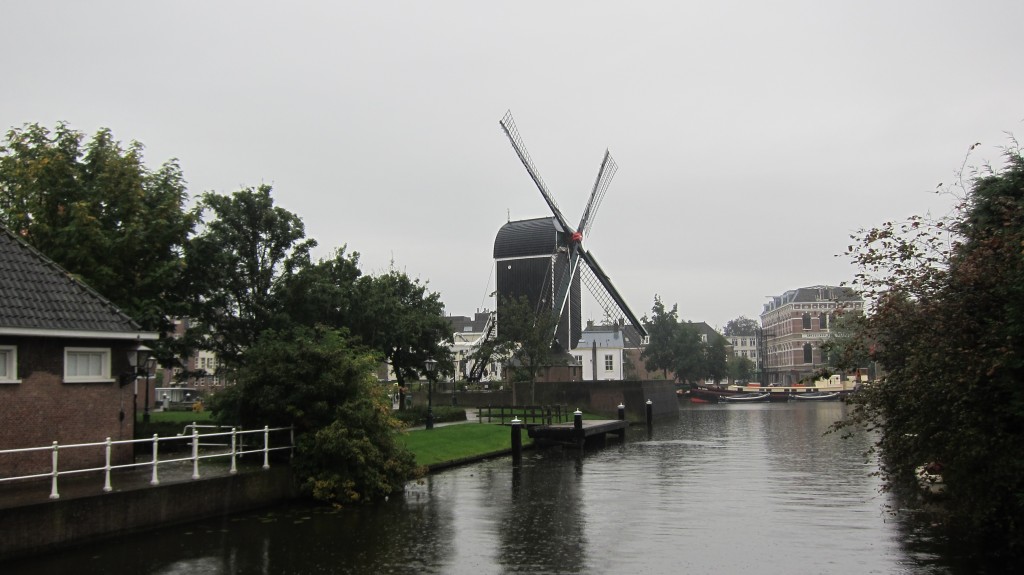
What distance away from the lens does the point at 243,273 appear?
2880 centimetres

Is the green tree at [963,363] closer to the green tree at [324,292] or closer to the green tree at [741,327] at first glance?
the green tree at [324,292]

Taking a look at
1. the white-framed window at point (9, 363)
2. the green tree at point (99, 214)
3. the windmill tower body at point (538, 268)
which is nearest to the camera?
the white-framed window at point (9, 363)

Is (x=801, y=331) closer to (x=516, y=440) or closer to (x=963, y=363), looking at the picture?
(x=516, y=440)

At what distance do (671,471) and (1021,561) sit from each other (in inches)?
535

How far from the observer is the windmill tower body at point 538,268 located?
5878 centimetres

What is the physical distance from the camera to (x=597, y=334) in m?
86.2

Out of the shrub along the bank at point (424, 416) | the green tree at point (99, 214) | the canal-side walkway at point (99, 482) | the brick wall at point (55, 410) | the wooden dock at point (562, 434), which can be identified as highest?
the green tree at point (99, 214)

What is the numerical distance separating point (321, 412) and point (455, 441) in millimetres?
11509

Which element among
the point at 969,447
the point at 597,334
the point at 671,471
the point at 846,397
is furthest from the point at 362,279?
the point at 597,334

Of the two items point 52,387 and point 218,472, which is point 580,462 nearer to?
point 218,472

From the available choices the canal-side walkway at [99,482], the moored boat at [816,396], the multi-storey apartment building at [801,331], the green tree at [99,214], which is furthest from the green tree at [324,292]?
the multi-storey apartment building at [801,331]

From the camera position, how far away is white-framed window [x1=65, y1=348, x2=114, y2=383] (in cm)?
1647

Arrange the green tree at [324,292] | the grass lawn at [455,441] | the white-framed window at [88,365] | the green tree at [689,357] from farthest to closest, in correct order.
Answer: the green tree at [689,357] → the green tree at [324,292] → the grass lawn at [455,441] → the white-framed window at [88,365]

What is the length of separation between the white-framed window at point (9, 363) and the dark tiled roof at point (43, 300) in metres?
0.51
